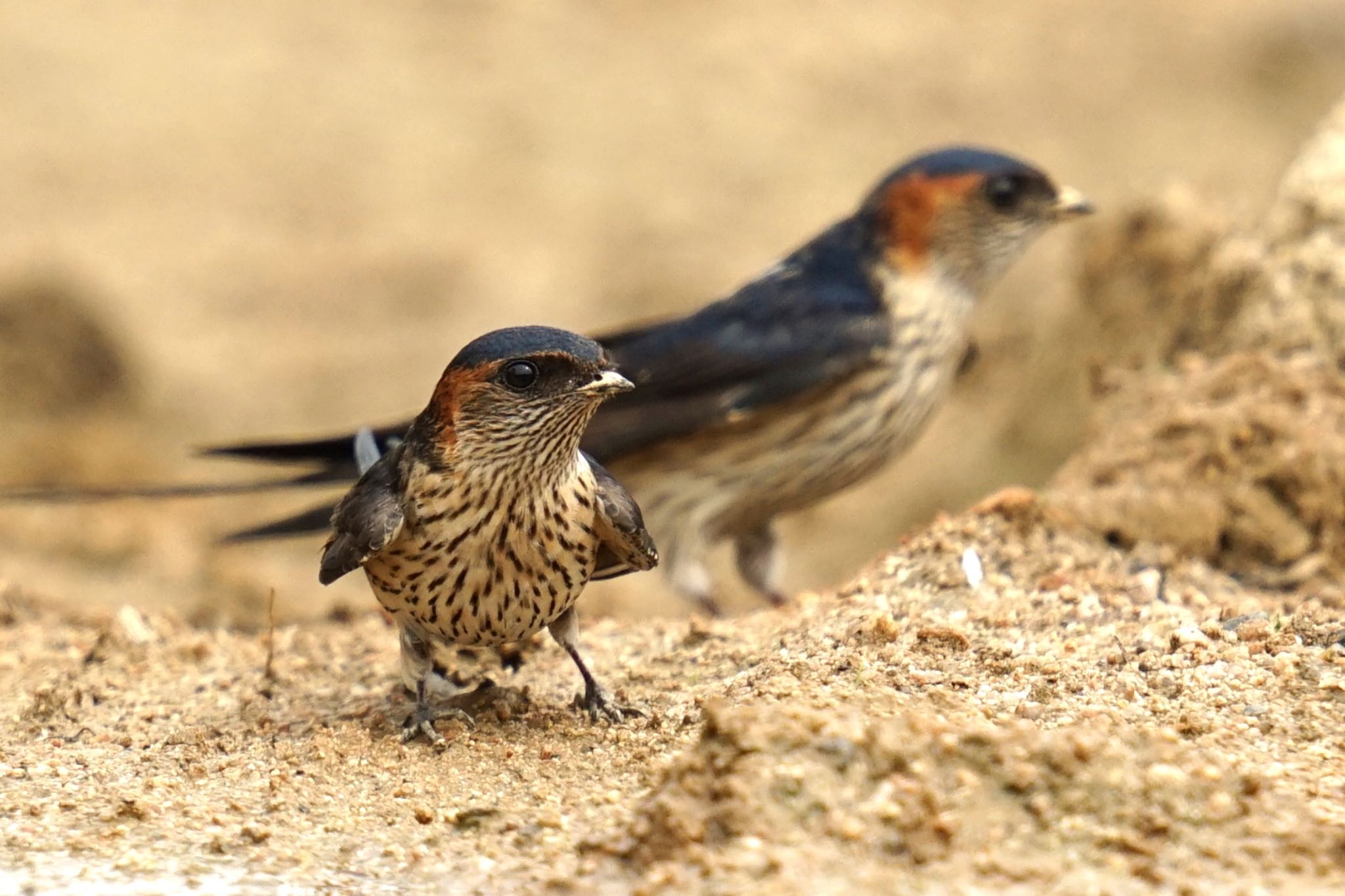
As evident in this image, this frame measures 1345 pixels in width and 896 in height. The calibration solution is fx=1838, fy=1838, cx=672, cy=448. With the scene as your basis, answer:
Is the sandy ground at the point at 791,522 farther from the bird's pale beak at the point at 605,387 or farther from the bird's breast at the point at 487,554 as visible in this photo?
the bird's pale beak at the point at 605,387

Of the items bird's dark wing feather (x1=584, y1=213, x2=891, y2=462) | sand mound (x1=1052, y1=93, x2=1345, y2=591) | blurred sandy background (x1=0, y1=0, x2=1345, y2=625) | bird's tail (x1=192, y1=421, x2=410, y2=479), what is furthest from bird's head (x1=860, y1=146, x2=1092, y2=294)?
bird's tail (x1=192, y1=421, x2=410, y2=479)

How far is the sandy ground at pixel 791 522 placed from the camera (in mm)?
3207

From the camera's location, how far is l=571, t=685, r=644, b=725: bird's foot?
13.5 ft

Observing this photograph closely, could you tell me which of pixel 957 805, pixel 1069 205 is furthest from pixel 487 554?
pixel 1069 205

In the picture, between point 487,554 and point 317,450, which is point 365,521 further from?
point 317,450

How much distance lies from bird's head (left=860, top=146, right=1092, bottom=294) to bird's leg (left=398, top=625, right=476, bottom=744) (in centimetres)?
304

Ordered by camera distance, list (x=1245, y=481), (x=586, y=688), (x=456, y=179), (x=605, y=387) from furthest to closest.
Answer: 1. (x=456, y=179)
2. (x=1245, y=481)
3. (x=586, y=688)
4. (x=605, y=387)

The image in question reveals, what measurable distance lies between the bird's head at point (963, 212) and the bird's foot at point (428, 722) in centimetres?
309

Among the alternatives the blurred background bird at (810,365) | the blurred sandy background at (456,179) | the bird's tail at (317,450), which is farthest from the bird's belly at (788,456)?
the blurred sandy background at (456,179)

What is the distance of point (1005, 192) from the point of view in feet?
22.0

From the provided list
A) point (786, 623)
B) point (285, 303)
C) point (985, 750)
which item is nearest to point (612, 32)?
point (285, 303)

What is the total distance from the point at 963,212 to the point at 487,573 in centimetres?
334

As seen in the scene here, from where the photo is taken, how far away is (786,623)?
15.5 ft

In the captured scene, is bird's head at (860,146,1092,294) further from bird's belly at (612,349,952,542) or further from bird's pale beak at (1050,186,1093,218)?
bird's belly at (612,349,952,542)
